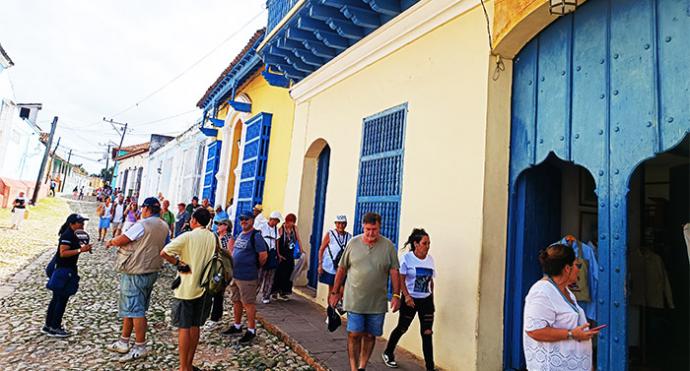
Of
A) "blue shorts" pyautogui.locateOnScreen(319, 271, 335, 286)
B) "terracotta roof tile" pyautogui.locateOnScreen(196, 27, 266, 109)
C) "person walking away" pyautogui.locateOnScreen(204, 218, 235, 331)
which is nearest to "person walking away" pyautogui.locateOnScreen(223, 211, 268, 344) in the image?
"person walking away" pyautogui.locateOnScreen(204, 218, 235, 331)

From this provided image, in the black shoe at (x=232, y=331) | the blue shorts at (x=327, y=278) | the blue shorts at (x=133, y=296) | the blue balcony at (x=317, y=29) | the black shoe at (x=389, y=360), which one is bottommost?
the black shoe at (x=232, y=331)

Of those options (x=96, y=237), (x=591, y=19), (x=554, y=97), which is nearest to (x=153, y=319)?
(x=554, y=97)

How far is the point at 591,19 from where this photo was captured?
333 centimetres

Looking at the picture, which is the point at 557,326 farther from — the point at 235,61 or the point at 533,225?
the point at 235,61

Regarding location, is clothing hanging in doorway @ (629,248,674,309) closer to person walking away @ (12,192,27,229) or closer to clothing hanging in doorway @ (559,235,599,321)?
clothing hanging in doorway @ (559,235,599,321)

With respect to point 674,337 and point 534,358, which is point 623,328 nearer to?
point 534,358

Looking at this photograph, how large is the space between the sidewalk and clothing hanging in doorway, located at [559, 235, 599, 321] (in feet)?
5.15

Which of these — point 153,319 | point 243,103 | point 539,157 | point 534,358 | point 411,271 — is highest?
point 243,103

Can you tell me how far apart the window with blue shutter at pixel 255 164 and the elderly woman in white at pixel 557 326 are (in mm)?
7399

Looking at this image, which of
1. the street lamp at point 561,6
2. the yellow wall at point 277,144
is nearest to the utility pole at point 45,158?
the yellow wall at point 277,144

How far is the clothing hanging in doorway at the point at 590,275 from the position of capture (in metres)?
3.07

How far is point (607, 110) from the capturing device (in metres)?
3.13

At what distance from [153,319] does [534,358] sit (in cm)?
491

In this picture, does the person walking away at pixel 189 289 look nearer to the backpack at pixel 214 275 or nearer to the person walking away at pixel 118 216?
the backpack at pixel 214 275
